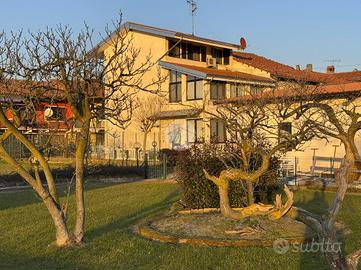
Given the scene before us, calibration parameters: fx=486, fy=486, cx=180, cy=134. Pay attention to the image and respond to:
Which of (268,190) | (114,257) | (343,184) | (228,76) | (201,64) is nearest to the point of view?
(343,184)

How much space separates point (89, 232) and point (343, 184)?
5.45m

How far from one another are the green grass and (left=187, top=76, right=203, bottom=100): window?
53.6 feet

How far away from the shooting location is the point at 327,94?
768 inches

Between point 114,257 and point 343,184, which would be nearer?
point 343,184

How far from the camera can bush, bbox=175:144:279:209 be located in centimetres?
1045

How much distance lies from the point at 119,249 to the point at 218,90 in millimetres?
21351

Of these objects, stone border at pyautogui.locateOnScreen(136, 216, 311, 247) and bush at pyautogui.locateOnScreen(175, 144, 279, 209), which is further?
bush at pyautogui.locateOnScreen(175, 144, 279, 209)

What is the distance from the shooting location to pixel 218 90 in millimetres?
28016

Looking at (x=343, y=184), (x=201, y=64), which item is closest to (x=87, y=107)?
(x=343, y=184)

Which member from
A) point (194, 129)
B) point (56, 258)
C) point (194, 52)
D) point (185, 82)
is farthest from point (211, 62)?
point (56, 258)

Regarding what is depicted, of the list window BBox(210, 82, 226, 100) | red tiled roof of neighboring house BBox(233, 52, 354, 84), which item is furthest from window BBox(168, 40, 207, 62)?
window BBox(210, 82, 226, 100)

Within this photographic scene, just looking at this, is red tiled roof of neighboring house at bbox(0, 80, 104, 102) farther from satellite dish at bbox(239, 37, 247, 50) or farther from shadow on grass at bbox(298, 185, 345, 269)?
satellite dish at bbox(239, 37, 247, 50)

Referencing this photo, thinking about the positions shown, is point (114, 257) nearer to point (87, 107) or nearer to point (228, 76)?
point (87, 107)

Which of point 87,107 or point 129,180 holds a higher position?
point 87,107
